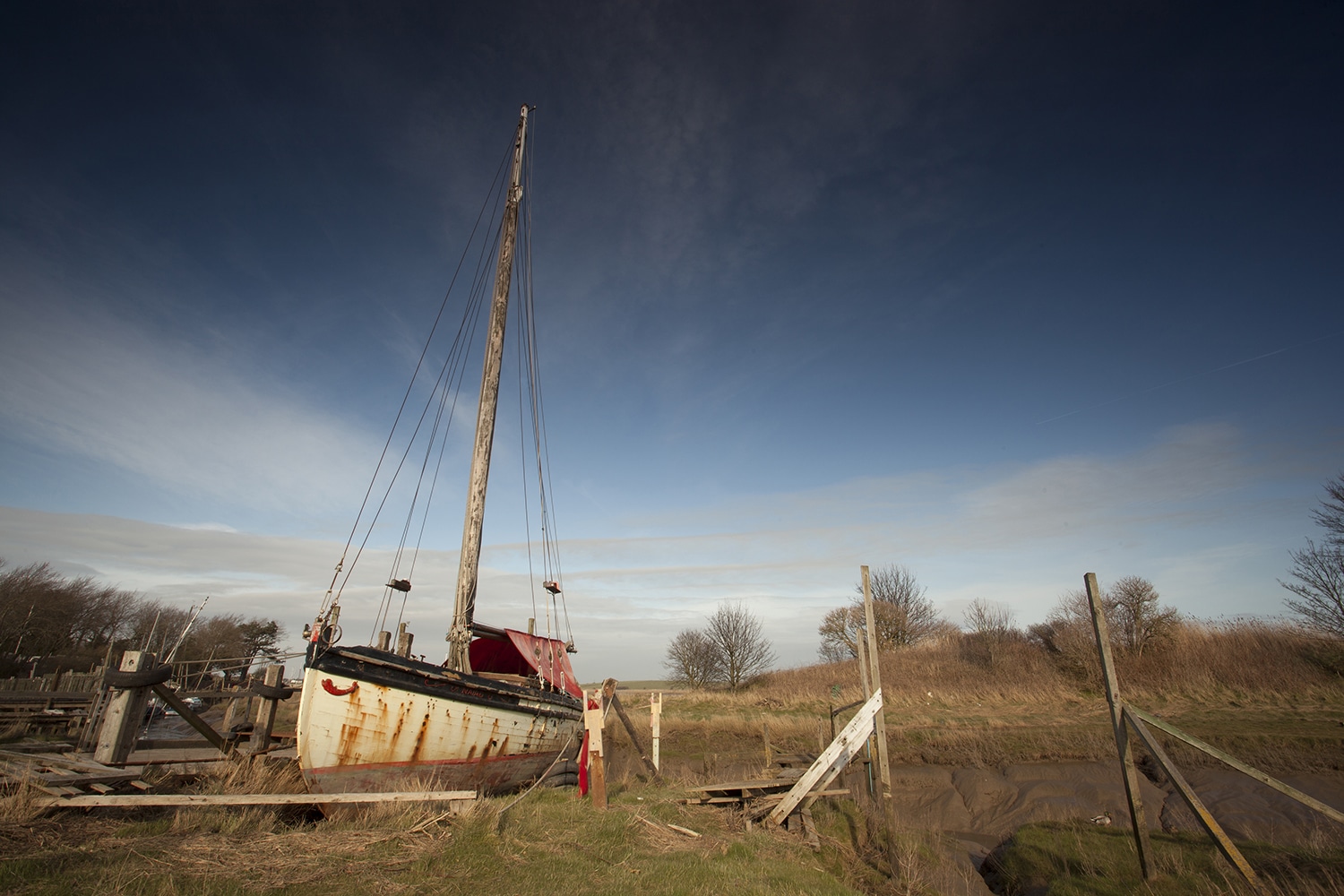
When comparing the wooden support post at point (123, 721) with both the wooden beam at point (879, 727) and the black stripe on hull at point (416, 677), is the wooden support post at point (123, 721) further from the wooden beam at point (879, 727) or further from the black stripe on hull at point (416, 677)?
the wooden beam at point (879, 727)

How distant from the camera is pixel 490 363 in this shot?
1513 cm

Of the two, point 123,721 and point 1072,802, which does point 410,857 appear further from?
point 1072,802

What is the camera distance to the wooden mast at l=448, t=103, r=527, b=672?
12.4m

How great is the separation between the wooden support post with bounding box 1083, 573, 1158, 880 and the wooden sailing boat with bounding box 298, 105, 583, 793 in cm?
984

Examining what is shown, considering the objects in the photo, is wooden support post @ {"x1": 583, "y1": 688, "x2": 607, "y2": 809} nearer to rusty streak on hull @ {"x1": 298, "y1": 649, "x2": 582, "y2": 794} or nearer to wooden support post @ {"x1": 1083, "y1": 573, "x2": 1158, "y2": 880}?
rusty streak on hull @ {"x1": 298, "y1": 649, "x2": 582, "y2": 794}

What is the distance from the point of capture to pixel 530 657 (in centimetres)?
1281

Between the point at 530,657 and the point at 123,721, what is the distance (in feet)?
21.9

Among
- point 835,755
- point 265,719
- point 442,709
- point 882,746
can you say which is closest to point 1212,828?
point 835,755

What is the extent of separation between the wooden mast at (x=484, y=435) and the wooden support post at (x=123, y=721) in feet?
15.9

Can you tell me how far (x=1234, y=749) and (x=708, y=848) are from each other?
1900 centimetres

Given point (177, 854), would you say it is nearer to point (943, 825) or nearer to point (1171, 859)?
point (1171, 859)

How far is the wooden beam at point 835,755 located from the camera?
982 centimetres

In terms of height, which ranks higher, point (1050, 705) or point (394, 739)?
point (394, 739)

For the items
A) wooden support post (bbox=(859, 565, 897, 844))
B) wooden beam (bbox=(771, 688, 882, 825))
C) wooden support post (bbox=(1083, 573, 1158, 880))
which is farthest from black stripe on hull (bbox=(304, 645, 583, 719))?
wooden support post (bbox=(1083, 573, 1158, 880))
